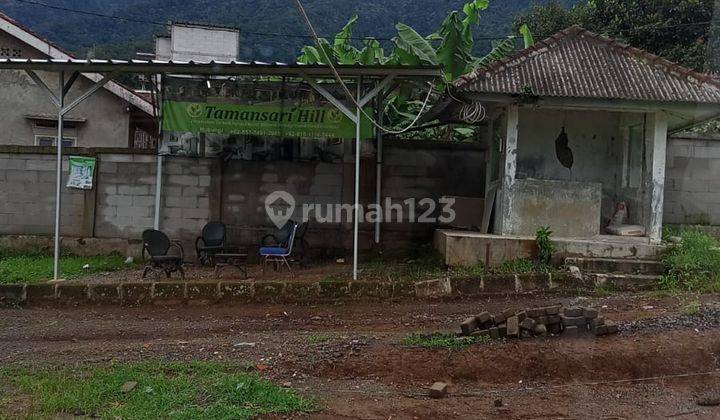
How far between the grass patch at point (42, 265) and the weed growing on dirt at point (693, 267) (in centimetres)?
895

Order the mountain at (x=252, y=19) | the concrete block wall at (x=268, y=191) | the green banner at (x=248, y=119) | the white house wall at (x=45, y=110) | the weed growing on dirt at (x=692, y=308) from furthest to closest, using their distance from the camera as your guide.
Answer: the mountain at (x=252, y=19) < the white house wall at (x=45, y=110) < the concrete block wall at (x=268, y=191) < the green banner at (x=248, y=119) < the weed growing on dirt at (x=692, y=308)

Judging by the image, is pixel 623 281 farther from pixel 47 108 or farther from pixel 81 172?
pixel 47 108

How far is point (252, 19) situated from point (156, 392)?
32.8 metres

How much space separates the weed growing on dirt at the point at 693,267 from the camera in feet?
27.9

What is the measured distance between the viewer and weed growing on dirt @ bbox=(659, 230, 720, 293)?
335 inches

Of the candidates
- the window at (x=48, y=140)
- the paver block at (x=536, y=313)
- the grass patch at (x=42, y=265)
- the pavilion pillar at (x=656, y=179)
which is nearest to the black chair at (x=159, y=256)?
the grass patch at (x=42, y=265)

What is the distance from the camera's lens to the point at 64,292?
861 cm

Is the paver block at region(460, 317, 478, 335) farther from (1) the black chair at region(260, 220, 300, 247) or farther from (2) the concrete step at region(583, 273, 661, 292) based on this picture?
(1) the black chair at region(260, 220, 300, 247)

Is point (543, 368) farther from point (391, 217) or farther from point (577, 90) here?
point (391, 217)

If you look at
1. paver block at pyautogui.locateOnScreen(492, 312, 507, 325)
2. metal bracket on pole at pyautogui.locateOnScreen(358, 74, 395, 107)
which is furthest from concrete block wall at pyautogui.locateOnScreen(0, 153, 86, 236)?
paver block at pyautogui.locateOnScreen(492, 312, 507, 325)

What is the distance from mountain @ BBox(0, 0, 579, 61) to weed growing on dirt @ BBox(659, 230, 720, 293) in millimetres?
22652

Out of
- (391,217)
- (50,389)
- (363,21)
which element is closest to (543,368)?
(50,389)

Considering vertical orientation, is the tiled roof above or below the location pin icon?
above

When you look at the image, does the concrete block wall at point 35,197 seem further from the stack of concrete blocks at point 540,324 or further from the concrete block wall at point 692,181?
the concrete block wall at point 692,181
